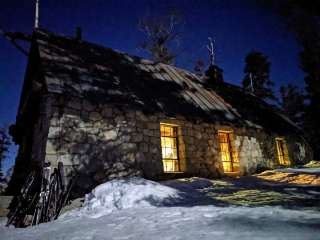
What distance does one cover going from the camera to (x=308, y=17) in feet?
9.23

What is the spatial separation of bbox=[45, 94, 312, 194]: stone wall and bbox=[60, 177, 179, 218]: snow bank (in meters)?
1.15

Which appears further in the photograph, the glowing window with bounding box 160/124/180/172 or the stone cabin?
the glowing window with bounding box 160/124/180/172

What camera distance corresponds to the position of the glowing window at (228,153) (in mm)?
9368

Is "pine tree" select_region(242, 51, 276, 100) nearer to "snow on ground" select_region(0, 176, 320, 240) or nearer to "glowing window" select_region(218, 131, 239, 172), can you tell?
"glowing window" select_region(218, 131, 239, 172)

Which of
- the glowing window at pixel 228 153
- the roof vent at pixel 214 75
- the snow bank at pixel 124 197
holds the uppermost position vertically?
the roof vent at pixel 214 75

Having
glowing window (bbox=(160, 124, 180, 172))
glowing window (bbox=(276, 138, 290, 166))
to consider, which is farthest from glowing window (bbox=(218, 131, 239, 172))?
glowing window (bbox=(276, 138, 290, 166))

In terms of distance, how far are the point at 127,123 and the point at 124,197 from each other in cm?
284

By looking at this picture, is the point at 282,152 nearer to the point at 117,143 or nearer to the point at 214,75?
the point at 214,75

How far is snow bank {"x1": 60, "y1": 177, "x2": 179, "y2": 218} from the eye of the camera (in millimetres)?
4449

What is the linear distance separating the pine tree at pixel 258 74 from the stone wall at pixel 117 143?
16.7m

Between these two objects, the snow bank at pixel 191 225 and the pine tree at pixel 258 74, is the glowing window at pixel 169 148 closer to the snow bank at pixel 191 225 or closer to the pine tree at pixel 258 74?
the snow bank at pixel 191 225

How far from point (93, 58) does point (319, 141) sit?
57.0 ft

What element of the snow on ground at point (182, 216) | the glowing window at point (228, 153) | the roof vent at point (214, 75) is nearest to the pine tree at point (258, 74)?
the roof vent at point (214, 75)

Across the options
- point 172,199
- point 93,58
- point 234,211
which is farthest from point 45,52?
point 234,211
